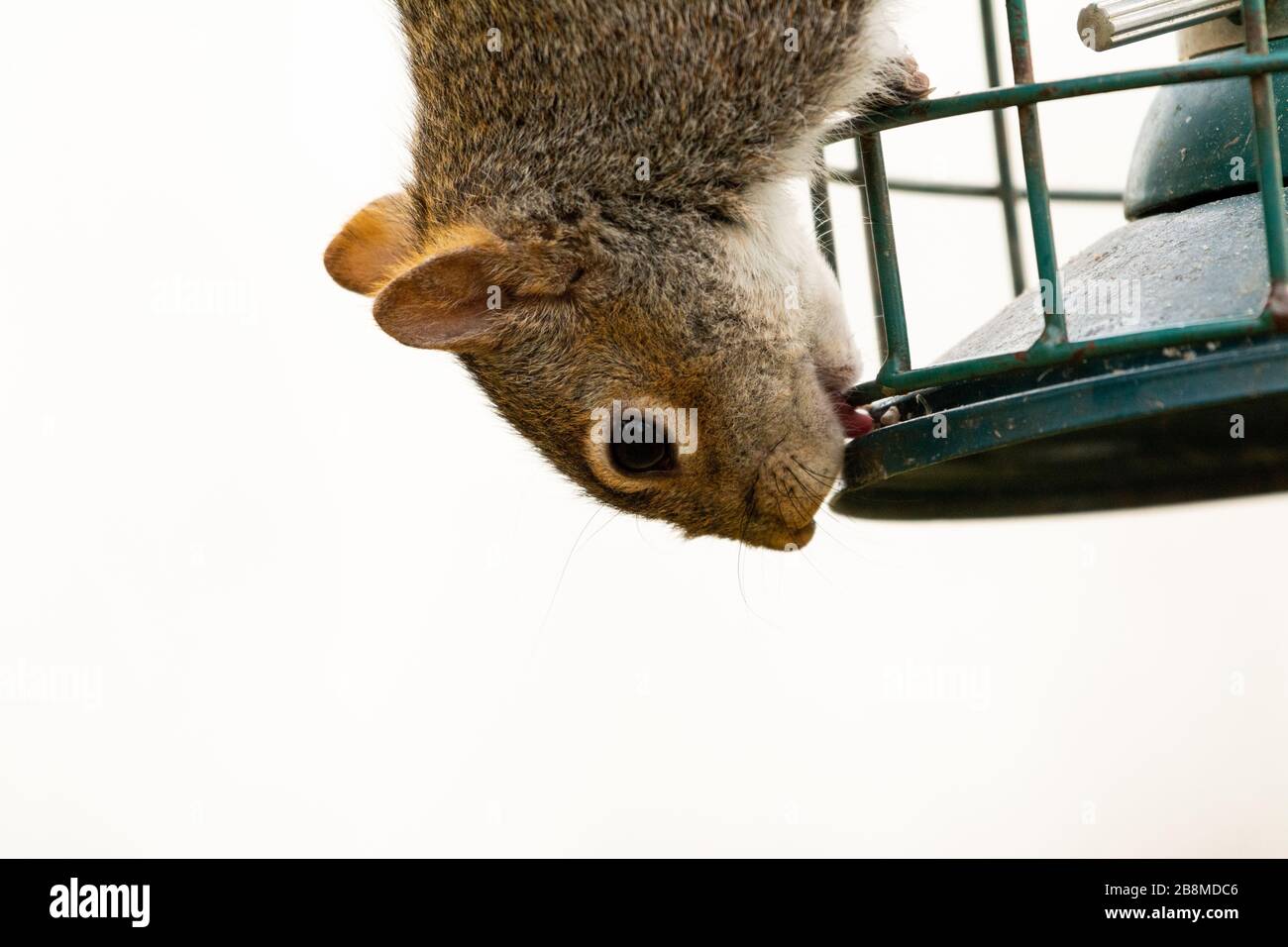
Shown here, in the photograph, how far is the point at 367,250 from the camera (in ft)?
9.27

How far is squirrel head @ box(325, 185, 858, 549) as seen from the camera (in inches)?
89.4

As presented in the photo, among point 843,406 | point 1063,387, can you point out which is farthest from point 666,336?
point 1063,387

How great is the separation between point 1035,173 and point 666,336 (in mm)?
683

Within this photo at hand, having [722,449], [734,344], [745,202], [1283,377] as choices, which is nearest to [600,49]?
[745,202]

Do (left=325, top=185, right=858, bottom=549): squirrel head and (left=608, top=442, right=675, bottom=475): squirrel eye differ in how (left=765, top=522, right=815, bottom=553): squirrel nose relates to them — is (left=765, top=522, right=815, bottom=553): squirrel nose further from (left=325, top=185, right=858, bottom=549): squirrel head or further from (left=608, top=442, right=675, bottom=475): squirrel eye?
(left=608, top=442, right=675, bottom=475): squirrel eye

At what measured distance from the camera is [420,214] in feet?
8.54

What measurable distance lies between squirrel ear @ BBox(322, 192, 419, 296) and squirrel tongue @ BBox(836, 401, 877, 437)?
922 mm

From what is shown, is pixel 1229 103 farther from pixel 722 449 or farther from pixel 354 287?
pixel 354 287

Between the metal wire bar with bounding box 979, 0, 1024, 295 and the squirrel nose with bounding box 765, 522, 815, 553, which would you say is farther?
the metal wire bar with bounding box 979, 0, 1024, 295

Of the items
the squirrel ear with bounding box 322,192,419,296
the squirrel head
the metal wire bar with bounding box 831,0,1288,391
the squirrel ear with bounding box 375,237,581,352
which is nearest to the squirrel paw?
the metal wire bar with bounding box 831,0,1288,391

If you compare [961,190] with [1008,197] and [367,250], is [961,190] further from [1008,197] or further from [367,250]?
[367,250]

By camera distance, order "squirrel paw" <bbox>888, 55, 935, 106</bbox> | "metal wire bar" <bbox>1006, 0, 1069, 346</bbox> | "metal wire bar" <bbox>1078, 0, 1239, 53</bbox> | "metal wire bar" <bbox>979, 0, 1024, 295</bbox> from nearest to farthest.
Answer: "metal wire bar" <bbox>1006, 0, 1069, 346</bbox>
"metal wire bar" <bbox>1078, 0, 1239, 53</bbox>
"squirrel paw" <bbox>888, 55, 935, 106</bbox>
"metal wire bar" <bbox>979, 0, 1024, 295</bbox>

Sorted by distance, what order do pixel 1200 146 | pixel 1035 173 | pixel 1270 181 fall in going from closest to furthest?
1. pixel 1270 181
2. pixel 1035 173
3. pixel 1200 146

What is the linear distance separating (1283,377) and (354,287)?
5.82 feet
